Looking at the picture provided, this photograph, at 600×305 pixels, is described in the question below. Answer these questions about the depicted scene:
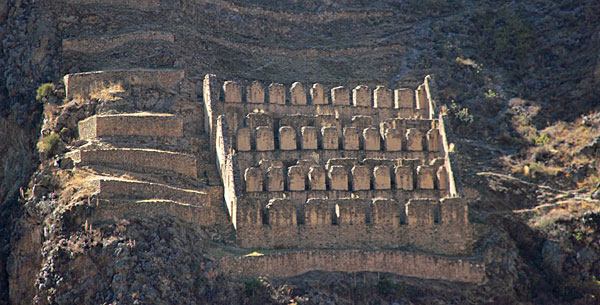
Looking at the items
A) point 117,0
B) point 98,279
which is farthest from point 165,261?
point 117,0

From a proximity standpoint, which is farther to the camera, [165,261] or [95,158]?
[95,158]

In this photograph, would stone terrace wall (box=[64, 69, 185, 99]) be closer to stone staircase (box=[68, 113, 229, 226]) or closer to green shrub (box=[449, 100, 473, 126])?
stone staircase (box=[68, 113, 229, 226])

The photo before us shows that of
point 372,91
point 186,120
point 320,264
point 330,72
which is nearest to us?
point 320,264

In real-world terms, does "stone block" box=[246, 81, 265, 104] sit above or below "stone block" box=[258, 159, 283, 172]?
above

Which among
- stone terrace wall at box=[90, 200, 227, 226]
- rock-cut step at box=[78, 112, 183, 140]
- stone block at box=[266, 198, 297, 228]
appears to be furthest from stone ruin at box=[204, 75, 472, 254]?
rock-cut step at box=[78, 112, 183, 140]

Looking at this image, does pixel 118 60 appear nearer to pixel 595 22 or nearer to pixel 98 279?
pixel 98 279

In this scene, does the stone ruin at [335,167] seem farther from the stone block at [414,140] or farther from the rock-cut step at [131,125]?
the rock-cut step at [131,125]

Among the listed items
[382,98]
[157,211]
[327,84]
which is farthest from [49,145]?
[382,98]

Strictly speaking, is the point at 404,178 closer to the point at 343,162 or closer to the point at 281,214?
the point at 343,162
